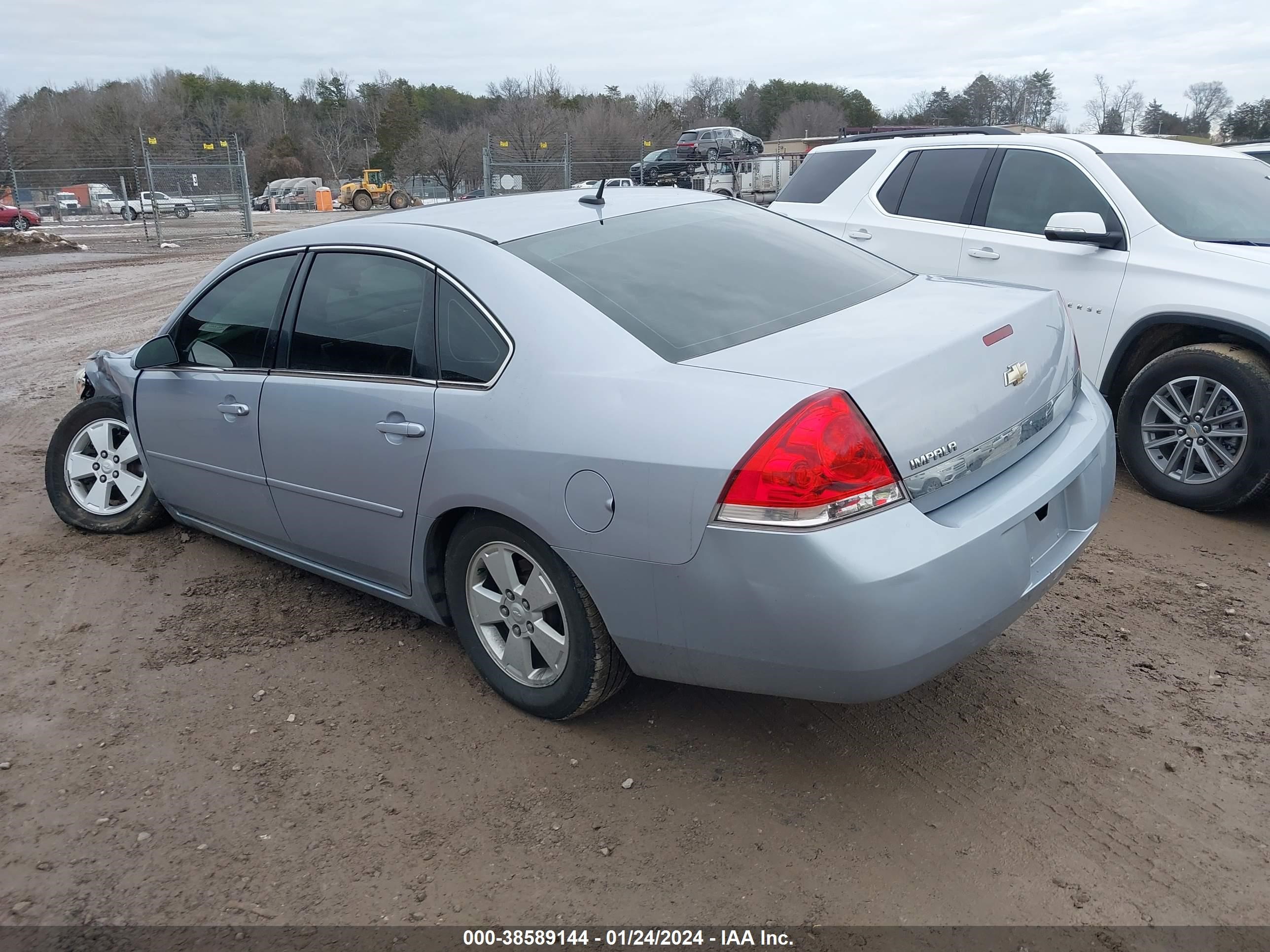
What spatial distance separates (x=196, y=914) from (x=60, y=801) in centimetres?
80

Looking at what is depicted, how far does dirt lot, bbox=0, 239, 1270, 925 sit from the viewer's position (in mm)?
2473

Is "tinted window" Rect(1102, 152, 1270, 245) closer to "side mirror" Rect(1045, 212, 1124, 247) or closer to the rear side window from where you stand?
"side mirror" Rect(1045, 212, 1124, 247)

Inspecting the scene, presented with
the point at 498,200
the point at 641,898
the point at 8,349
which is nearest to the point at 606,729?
the point at 641,898

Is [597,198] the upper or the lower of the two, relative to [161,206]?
upper

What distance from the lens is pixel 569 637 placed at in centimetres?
297

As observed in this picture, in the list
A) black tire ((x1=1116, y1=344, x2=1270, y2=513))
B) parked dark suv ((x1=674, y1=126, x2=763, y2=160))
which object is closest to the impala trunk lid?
black tire ((x1=1116, y1=344, x2=1270, y2=513))

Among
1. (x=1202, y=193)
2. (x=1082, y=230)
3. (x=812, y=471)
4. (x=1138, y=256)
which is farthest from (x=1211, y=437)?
(x=812, y=471)

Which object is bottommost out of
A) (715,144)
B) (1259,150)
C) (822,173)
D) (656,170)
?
(822,173)

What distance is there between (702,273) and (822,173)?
14.4 feet

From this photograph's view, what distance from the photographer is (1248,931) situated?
2.25m

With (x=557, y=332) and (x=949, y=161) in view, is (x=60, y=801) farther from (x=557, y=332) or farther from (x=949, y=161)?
(x=949, y=161)

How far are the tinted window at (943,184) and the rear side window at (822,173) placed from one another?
1.74ft

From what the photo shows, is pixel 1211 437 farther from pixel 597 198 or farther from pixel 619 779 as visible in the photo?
pixel 619 779

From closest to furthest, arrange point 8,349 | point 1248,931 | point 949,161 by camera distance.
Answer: point 1248,931 → point 949,161 → point 8,349
